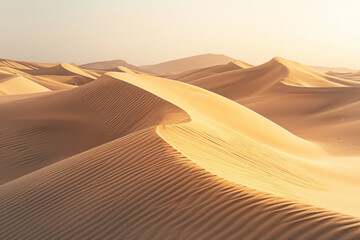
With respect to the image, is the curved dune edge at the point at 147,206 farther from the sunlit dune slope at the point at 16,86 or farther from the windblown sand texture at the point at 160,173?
the sunlit dune slope at the point at 16,86

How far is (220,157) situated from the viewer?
588cm

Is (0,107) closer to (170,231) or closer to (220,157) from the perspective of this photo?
(220,157)

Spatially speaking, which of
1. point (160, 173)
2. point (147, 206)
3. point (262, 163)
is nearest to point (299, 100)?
point (262, 163)

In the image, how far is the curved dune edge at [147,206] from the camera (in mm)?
3072

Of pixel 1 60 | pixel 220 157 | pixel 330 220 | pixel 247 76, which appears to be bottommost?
pixel 1 60

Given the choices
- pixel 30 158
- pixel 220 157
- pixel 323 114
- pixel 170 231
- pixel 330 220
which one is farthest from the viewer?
pixel 323 114

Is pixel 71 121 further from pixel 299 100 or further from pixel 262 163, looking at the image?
pixel 299 100

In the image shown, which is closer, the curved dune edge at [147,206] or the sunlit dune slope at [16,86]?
the curved dune edge at [147,206]

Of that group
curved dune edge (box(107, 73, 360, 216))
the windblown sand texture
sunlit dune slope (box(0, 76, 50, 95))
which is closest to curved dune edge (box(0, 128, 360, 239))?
the windblown sand texture

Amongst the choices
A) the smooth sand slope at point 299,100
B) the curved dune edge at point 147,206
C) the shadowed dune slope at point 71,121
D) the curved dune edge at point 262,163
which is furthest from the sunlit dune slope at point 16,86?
the curved dune edge at point 147,206

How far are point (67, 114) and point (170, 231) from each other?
9.34m

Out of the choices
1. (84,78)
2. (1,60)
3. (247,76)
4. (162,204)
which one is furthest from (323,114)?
(1,60)

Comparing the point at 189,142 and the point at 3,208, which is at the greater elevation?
Answer: the point at 189,142

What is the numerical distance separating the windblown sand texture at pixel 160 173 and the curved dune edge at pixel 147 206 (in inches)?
0.5
